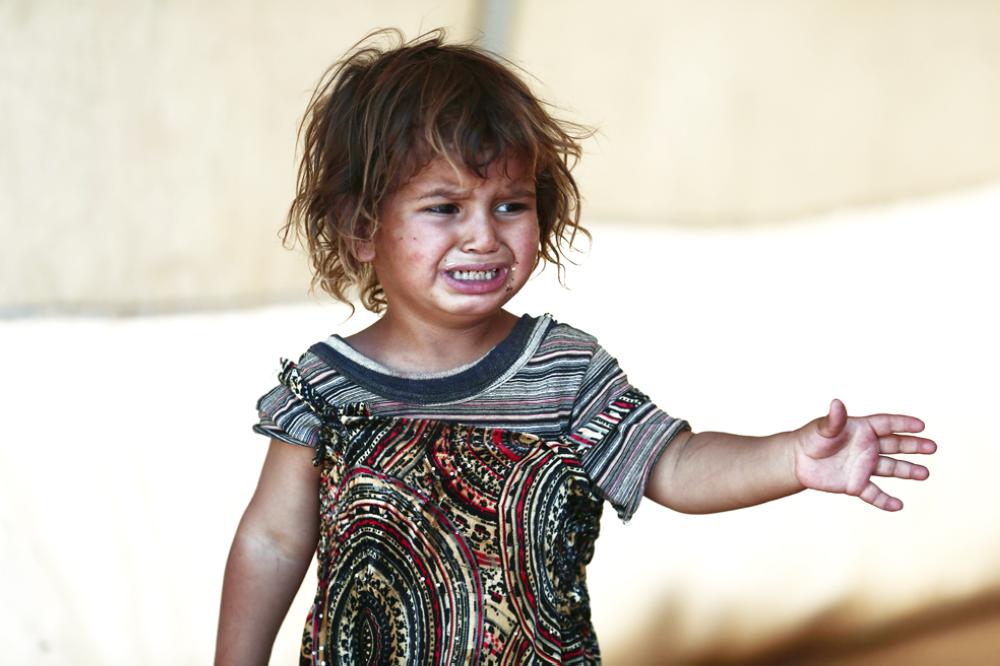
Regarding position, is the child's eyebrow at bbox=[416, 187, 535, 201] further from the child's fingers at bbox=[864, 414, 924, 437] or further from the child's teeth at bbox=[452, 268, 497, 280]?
the child's fingers at bbox=[864, 414, 924, 437]

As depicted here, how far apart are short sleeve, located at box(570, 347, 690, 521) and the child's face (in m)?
0.13

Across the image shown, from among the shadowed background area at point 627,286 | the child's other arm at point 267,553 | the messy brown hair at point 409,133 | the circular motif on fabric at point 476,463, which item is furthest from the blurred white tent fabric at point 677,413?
the circular motif on fabric at point 476,463

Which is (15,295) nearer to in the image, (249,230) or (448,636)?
(249,230)

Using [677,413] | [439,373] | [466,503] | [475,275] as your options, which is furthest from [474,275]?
[677,413]

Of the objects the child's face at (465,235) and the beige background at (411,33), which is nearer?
the child's face at (465,235)

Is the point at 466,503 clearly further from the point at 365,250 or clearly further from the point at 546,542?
the point at 365,250

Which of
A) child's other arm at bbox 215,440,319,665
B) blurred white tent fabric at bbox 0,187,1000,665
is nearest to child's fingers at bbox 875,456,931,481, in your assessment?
child's other arm at bbox 215,440,319,665

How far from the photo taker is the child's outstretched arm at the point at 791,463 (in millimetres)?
1212

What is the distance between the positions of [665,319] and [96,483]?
1.16 metres

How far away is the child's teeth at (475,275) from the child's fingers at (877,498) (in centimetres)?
38

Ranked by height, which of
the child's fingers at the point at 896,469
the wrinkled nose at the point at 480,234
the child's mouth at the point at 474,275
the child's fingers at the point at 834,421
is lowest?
the child's fingers at the point at 896,469

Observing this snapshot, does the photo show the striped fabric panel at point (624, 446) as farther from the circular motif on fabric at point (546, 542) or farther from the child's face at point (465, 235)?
the child's face at point (465, 235)

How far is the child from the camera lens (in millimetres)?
1276

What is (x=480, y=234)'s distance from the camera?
4.24 feet
